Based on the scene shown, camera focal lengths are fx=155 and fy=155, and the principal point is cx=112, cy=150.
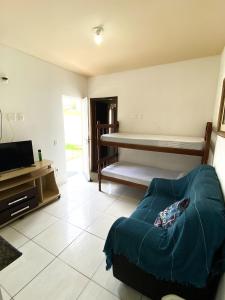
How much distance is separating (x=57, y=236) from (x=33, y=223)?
1.60 feet

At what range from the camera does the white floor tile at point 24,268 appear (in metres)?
1.40

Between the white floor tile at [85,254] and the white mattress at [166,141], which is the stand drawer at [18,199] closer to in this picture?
the white floor tile at [85,254]

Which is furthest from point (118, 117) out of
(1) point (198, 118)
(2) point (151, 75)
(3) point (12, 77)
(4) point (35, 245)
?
(4) point (35, 245)

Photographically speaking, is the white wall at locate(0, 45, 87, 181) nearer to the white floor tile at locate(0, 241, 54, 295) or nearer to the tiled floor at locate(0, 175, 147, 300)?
the tiled floor at locate(0, 175, 147, 300)

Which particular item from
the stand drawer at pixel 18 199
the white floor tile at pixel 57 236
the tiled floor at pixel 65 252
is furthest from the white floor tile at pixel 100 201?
the stand drawer at pixel 18 199

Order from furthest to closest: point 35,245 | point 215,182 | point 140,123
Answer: point 140,123
point 35,245
point 215,182

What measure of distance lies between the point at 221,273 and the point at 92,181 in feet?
9.78

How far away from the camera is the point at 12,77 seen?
238 centimetres

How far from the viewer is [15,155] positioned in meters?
2.35

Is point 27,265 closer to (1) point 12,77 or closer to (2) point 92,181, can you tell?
(2) point 92,181

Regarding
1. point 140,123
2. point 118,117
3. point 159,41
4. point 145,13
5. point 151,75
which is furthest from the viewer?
point 118,117

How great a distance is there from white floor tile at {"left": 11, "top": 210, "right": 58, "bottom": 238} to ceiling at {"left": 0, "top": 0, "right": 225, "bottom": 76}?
246 cm

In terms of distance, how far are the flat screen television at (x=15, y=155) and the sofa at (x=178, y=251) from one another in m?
1.88

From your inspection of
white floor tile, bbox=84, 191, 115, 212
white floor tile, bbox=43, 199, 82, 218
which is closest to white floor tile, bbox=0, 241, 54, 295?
white floor tile, bbox=43, 199, 82, 218
